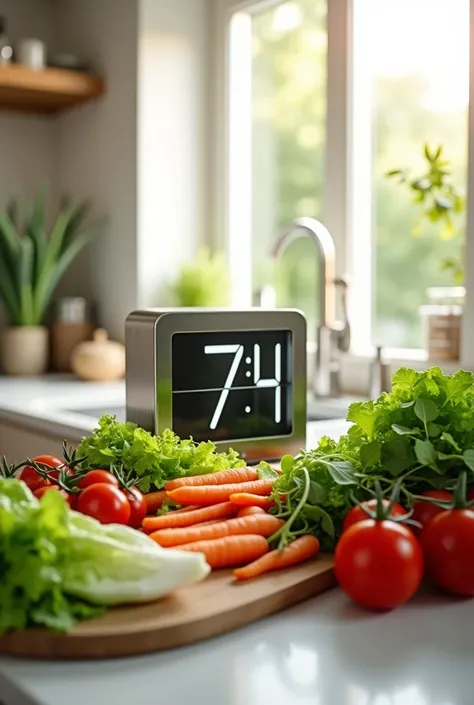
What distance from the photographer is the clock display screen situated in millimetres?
1581

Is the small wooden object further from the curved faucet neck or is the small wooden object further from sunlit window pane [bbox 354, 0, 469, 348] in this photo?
sunlit window pane [bbox 354, 0, 469, 348]

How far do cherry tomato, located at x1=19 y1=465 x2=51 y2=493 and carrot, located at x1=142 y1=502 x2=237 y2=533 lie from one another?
6.3 inches

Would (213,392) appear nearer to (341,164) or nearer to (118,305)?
(341,164)

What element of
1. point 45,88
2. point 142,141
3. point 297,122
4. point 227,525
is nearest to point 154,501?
point 227,525

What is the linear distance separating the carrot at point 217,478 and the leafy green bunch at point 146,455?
37mm

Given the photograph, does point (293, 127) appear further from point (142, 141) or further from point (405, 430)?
point (405, 430)

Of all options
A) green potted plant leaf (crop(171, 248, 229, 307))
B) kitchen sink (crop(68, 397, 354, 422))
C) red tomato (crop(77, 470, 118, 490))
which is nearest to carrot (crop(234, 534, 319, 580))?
red tomato (crop(77, 470, 118, 490))

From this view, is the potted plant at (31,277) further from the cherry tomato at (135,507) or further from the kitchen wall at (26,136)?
the cherry tomato at (135,507)

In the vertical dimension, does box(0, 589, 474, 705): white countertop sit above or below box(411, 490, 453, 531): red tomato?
below

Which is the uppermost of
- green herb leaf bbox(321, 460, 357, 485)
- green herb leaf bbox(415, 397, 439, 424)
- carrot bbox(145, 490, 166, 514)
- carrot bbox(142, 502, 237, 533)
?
green herb leaf bbox(415, 397, 439, 424)

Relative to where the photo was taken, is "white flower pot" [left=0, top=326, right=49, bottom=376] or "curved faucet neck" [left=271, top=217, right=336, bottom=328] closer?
"curved faucet neck" [left=271, top=217, right=336, bottom=328]

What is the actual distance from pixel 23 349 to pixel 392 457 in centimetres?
217

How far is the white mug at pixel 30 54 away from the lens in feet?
9.73

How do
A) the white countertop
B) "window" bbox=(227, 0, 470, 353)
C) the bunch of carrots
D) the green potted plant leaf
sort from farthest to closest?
1. the green potted plant leaf
2. "window" bbox=(227, 0, 470, 353)
3. the bunch of carrots
4. the white countertop
